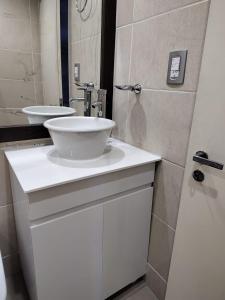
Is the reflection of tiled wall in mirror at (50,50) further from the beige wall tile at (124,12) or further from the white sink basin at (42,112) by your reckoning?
the beige wall tile at (124,12)

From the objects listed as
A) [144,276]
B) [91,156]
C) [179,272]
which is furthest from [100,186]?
[144,276]

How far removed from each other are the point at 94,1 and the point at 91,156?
0.94 m

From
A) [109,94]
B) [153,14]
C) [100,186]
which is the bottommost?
[100,186]

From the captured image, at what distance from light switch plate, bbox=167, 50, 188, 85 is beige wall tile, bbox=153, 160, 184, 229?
391mm

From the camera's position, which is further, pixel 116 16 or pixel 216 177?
pixel 116 16

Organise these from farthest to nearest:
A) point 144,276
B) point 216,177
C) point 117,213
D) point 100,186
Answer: point 144,276 → point 117,213 → point 100,186 → point 216,177

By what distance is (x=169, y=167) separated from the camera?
1062 millimetres

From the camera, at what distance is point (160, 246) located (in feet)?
3.95

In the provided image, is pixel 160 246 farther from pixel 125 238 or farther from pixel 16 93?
pixel 16 93

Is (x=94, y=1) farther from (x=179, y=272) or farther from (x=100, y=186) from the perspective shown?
(x=179, y=272)

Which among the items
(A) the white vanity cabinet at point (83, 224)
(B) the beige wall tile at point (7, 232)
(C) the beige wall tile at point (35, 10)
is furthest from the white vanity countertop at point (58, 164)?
(C) the beige wall tile at point (35, 10)

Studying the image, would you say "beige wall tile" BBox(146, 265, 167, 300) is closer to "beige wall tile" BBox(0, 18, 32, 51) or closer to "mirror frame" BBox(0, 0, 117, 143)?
"mirror frame" BBox(0, 0, 117, 143)

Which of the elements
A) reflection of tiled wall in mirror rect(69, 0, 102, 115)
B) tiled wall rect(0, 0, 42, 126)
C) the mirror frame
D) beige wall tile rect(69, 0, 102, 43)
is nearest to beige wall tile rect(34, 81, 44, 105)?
tiled wall rect(0, 0, 42, 126)

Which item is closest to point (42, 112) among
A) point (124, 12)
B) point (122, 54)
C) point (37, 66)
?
point (37, 66)
